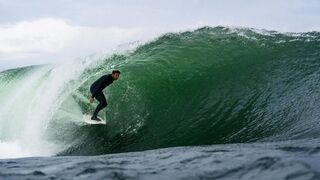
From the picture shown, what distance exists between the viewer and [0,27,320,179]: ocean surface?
7398mm

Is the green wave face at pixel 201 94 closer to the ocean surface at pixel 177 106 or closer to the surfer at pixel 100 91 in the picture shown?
the ocean surface at pixel 177 106

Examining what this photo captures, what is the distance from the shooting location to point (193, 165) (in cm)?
613

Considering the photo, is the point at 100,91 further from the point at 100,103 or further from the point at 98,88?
the point at 100,103

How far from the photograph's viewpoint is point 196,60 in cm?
1470

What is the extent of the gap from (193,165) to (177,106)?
623cm

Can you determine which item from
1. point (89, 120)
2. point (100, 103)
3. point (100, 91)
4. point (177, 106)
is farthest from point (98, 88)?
point (177, 106)

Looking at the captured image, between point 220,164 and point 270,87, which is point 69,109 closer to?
point 270,87

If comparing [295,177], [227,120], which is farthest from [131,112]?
[295,177]

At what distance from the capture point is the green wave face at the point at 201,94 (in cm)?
1078

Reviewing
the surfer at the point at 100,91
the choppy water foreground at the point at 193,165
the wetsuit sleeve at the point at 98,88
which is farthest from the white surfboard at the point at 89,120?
the choppy water foreground at the point at 193,165

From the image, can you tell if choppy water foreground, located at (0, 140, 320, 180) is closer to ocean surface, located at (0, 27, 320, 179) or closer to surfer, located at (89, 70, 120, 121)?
ocean surface, located at (0, 27, 320, 179)

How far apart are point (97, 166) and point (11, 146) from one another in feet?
20.9

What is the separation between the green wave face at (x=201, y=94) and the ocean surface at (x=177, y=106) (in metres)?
0.02

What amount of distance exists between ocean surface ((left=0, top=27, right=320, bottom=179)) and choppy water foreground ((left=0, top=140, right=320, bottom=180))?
0.03 m
